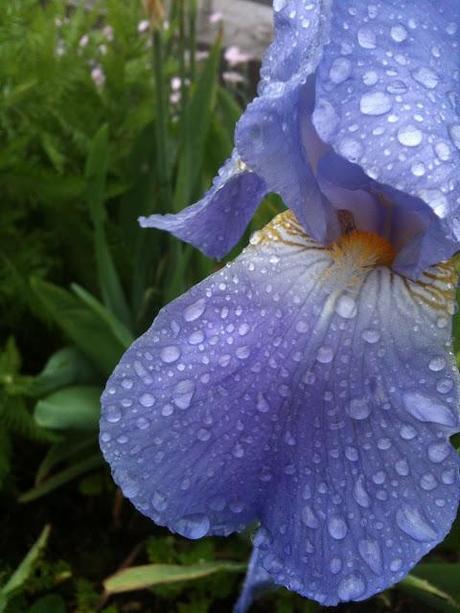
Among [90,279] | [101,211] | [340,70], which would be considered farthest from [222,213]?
[90,279]

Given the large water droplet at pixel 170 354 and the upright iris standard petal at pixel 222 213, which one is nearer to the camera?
the large water droplet at pixel 170 354

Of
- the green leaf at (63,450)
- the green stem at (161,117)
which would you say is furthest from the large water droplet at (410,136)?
the green leaf at (63,450)

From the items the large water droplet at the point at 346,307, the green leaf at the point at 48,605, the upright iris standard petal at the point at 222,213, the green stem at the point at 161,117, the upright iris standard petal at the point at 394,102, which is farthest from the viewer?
the green stem at the point at 161,117

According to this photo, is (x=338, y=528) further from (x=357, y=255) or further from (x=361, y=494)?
(x=357, y=255)

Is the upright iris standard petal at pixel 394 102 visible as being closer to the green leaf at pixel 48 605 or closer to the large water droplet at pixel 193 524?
the large water droplet at pixel 193 524

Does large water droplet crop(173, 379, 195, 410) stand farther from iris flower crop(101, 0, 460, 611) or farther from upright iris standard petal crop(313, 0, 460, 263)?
upright iris standard petal crop(313, 0, 460, 263)

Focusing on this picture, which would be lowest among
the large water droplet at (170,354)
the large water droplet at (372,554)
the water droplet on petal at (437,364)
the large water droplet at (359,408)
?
the large water droplet at (372,554)

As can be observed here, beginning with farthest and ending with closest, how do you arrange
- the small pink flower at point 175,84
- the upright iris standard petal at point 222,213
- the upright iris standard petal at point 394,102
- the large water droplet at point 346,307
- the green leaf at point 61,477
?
1. the small pink flower at point 175,84
2. the green leaf at point 61,477
3. the upright iris standard petal at point 222,213
4. the large water droplet at point 346,307
5. the upright iris standard petal at point 394,102

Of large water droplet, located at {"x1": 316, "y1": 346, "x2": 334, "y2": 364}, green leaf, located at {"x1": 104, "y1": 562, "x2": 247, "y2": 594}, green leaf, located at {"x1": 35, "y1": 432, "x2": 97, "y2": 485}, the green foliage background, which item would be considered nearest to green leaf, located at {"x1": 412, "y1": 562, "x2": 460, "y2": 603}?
the green foliage background
